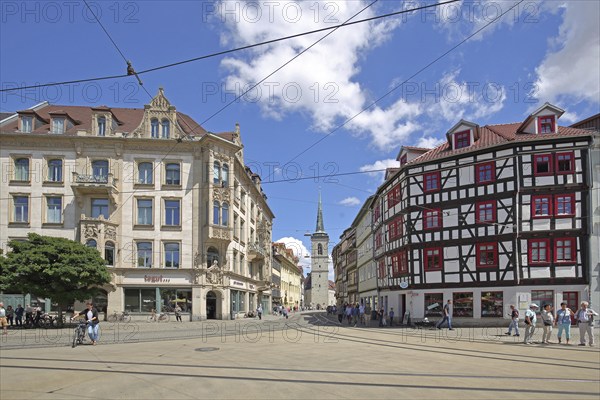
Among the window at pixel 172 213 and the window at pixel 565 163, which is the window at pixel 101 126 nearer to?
the window at pixel 172 213

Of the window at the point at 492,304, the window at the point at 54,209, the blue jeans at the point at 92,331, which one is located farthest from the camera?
the window at the point at 54,209

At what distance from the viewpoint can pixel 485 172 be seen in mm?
34312

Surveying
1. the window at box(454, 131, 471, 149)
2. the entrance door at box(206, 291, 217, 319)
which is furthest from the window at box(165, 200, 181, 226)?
the window at box(454, 131, 471, 149)

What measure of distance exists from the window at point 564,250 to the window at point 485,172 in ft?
18.6

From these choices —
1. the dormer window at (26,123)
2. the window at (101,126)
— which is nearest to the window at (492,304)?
the window at (101,126)

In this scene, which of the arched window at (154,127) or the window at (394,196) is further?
the arched window at (154,127)

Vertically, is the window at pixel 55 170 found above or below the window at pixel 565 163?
above

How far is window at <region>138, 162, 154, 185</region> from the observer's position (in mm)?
43188

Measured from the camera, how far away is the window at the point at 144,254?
42.5m

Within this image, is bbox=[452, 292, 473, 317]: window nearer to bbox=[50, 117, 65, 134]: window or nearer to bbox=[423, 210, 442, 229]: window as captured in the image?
bbox=[423, 210, 442, 229]: window

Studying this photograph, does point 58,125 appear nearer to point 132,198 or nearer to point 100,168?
point 100,168

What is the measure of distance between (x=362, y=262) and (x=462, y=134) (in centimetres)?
2804

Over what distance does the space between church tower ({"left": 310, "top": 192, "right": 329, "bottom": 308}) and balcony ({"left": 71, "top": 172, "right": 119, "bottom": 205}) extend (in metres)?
98.1

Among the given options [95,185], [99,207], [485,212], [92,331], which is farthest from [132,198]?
[485,212]
